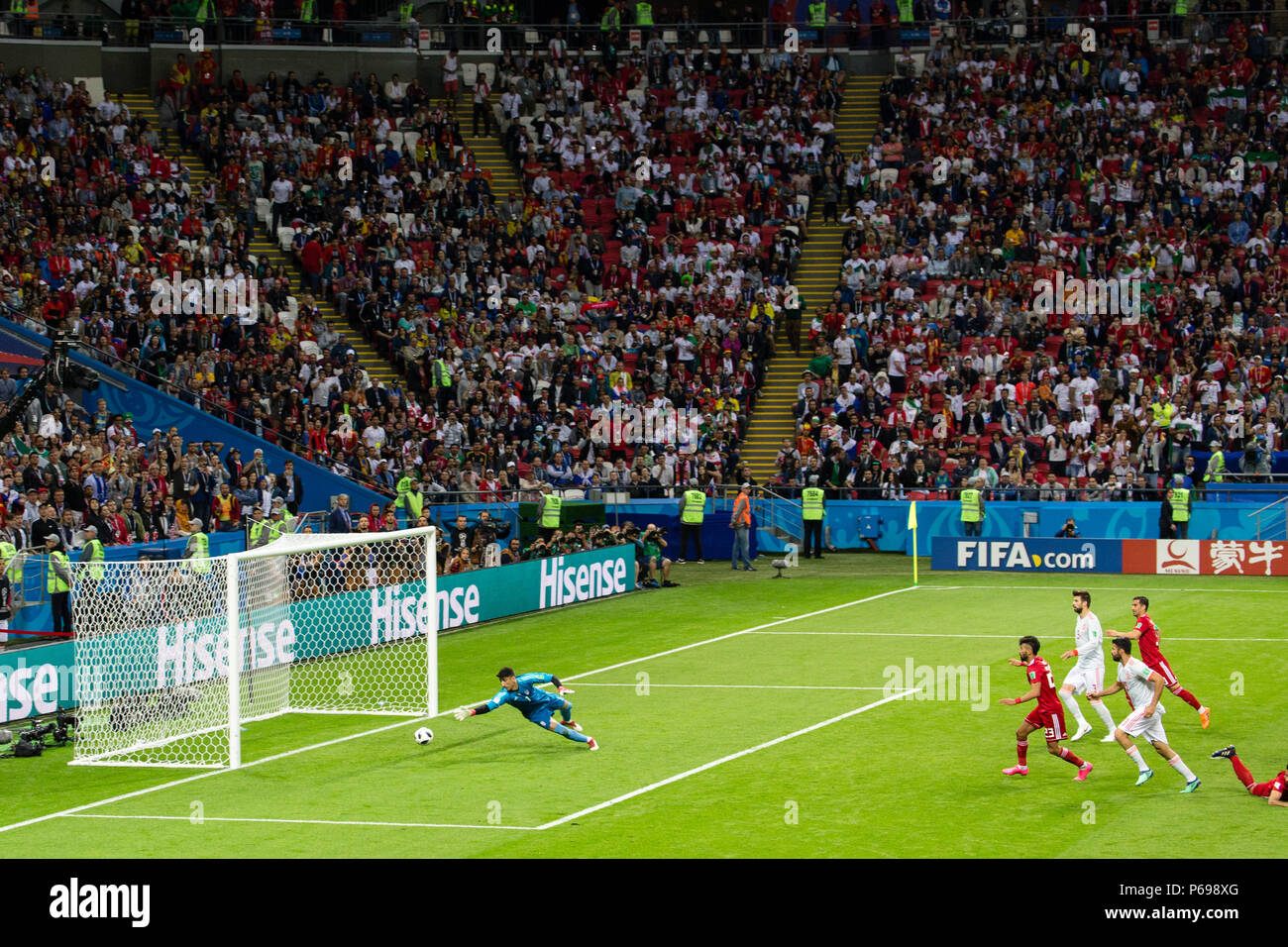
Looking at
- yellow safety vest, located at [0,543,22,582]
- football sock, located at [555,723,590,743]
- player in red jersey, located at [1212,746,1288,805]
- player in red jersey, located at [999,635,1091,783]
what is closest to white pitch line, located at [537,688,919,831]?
football sock, located at [555,723,590,743]

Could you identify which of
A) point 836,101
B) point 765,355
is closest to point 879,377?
point 765,355

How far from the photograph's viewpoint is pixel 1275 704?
71.1 ft

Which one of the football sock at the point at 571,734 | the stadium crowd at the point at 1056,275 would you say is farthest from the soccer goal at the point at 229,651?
the stadium crowd at the point at 1056,275

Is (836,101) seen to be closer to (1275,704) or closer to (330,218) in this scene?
(330,218)

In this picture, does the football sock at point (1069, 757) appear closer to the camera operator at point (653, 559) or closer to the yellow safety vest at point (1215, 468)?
the camera operator at point (653, 559)

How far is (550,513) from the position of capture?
117 feet

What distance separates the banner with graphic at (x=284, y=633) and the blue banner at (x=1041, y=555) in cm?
949

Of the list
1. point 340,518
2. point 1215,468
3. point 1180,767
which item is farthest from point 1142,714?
point 1215,468

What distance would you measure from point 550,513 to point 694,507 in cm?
401

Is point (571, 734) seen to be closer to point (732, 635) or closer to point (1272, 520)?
point (732, 635)

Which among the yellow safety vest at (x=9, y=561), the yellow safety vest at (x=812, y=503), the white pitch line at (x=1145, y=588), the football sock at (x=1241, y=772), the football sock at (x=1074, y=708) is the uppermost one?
the yellow safety vest at (x=9, y=561)

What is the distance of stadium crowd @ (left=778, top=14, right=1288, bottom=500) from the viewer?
39812 mm

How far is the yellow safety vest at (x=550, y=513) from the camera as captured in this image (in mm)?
35469

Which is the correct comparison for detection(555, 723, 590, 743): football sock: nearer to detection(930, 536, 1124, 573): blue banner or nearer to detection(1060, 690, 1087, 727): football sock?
detection(1060, 690, 1087, 727): football sock
